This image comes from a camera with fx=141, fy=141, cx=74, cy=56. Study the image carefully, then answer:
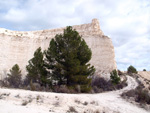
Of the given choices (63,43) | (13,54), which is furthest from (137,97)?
(13,54)

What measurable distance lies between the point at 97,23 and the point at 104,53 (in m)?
7.93

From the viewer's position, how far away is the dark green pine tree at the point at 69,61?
12.0 metres

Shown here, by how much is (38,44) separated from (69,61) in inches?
869

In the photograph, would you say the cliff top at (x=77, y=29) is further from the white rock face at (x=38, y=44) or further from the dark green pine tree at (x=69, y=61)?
the dark green pine tree at (x=69, y=61)

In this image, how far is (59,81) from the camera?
12375 millimetres

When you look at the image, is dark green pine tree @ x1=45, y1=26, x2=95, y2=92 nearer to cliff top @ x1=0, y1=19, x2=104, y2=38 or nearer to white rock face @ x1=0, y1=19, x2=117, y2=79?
white rock face @ x1=0, y1=19, x2=117, y2=79

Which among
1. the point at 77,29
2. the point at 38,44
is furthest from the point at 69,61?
the point at 38,44

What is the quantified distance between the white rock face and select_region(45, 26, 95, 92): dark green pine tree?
42.9 feet

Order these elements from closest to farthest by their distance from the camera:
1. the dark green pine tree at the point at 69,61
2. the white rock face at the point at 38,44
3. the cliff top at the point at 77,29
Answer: the dark green pine tree at the point at 69,61
the white rock face at the point at 38,44
the cliff top at the point at 77,29

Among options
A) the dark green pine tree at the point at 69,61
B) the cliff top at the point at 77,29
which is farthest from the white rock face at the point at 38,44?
the dark green pine tree at the point at 69,61

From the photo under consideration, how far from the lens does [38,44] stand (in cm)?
3253

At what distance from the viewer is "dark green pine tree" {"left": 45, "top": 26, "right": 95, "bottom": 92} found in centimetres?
1203

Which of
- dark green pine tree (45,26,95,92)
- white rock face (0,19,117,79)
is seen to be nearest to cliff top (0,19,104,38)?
white rock face (0,19,117,79)

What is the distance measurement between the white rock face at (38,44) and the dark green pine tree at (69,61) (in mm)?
13070
